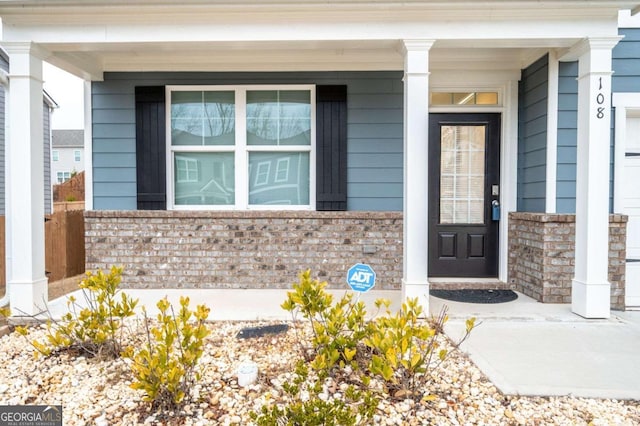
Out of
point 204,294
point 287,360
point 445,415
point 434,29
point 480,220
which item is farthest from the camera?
point 480,220

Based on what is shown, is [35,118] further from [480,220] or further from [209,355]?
[480,220]

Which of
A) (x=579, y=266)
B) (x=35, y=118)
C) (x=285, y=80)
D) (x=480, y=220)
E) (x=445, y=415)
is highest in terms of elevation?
(x=285, y=80)

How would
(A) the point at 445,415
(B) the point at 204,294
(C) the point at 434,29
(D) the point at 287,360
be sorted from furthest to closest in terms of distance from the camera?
1. (B) the point at 204,294
2. (C) the point at 434,29
3. (D) the point at 287,360
4. (A) the point at 445,415

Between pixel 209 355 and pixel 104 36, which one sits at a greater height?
pixel 104 36

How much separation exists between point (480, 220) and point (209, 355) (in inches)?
135

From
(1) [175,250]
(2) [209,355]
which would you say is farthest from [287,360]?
(1) [175,250]

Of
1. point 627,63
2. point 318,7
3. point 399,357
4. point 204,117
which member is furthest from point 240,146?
point 627,63

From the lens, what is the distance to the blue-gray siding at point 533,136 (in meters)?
4.16

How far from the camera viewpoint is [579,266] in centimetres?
364

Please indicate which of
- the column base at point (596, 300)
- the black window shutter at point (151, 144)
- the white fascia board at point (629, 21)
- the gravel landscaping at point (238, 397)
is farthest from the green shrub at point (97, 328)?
the white fascia board at point (629, 21)

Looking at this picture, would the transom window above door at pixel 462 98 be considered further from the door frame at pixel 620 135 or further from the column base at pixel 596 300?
the column base at pixel 596 300

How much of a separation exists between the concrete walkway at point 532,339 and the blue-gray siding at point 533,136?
43.8 inches

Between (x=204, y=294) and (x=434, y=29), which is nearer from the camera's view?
(x=434, y=29)

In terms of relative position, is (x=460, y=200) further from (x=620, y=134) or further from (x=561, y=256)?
(x=620, y=134)
